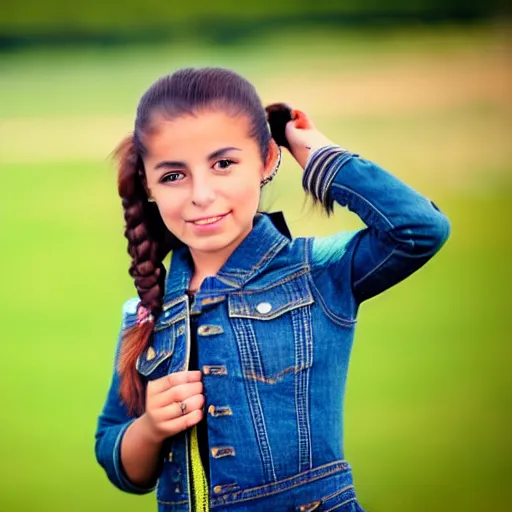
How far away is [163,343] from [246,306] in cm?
19

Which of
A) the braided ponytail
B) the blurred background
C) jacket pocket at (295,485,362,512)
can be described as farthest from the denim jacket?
the blurred background

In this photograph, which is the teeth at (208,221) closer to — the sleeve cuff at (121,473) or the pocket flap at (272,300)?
the pocket flap at (272,300)

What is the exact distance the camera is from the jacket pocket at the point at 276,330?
1.67 metres

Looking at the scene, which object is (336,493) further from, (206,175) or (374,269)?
(206,175)

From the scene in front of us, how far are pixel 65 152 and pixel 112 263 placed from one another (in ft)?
0.91

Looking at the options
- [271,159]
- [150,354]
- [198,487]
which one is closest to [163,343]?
[150,354]

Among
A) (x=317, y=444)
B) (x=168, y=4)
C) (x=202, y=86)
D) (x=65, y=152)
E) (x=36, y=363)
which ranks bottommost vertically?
(x=317, y=444)

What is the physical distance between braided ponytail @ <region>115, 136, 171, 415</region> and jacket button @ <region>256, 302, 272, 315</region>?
0.21 metres

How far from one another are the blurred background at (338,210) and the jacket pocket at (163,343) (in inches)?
13.1

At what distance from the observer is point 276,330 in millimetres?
1673

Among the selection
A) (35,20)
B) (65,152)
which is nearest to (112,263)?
(65,152)

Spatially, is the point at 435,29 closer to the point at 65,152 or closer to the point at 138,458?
the point at 65,152

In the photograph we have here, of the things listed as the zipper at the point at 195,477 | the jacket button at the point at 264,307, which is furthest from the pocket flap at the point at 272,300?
the zipper at the point at 195,477

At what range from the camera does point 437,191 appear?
6.88 ft
